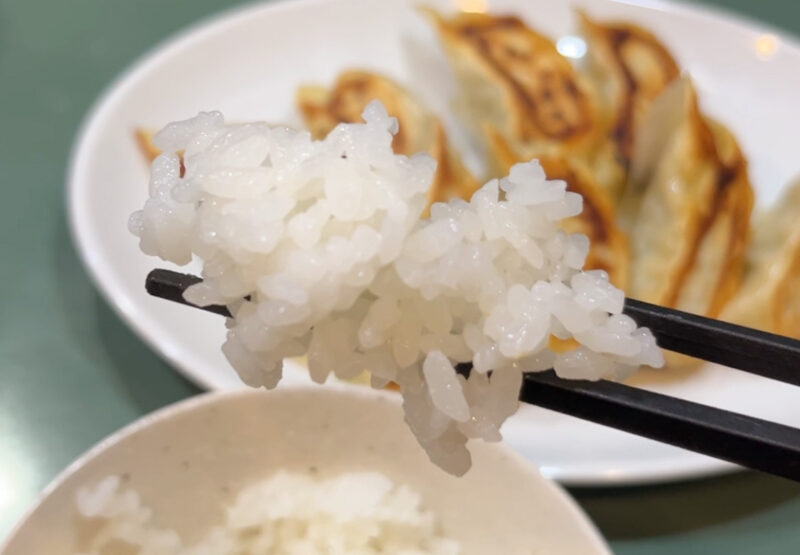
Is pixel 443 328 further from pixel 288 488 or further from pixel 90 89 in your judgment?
pixel 90 89

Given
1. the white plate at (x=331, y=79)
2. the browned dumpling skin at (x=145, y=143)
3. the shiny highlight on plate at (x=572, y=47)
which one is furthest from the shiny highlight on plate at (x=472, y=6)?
the browned dumpling skin at (x=145, y=143)

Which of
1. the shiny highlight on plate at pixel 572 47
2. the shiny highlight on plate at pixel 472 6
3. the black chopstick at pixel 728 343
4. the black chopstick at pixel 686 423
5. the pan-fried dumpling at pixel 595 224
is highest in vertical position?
the black chopstick at pixel 728 343

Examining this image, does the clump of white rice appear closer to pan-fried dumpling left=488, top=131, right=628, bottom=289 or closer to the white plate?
the white plate

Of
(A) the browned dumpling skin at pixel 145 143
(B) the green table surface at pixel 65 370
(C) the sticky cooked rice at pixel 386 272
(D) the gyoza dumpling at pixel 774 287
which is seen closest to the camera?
(C) the sticky cooked rice at pixel 386 272

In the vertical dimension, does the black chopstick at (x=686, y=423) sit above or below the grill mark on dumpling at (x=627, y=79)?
above

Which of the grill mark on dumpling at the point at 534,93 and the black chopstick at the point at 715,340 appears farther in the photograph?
the grill mark on dumpling at the point at 534,93

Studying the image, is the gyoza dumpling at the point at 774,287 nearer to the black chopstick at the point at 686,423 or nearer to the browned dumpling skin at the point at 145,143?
the black chopstick at the point at 686,423

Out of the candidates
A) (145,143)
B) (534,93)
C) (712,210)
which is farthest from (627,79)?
(145,143)

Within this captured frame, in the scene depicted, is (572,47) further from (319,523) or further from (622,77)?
(319,523)

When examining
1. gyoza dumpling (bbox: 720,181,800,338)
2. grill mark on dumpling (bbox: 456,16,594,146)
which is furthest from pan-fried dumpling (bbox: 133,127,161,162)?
gyoza dumpling (bbox: 720,181,800,338)
